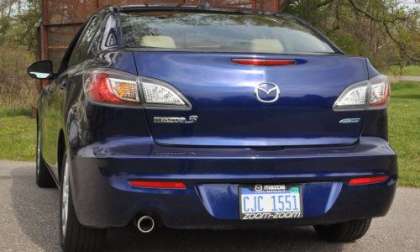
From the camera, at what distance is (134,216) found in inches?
151

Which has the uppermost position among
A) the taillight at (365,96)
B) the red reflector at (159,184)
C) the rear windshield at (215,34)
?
the rear windshield at (215,34)

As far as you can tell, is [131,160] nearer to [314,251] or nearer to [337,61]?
[337,61]

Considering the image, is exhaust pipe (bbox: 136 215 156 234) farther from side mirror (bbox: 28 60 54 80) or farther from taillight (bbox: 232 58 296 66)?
side mirror (bbox: 28 60 54 80)

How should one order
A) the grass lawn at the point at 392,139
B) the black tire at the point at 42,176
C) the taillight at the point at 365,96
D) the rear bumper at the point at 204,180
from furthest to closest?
the grass lawn at the point at 392,139, the black tire at the point at 42,176, the taillight at the point at 365,96, the rear bumper at the point at 204,180

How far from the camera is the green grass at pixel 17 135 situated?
9703 millimetres

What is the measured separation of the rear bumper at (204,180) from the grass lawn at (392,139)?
3.90 m

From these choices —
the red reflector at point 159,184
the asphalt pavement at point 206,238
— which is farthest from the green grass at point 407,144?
the red reflector at point 159,184

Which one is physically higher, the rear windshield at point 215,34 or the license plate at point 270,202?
the rear windshield at point 215,34

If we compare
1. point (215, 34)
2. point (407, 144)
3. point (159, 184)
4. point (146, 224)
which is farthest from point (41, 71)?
point (407, 144)

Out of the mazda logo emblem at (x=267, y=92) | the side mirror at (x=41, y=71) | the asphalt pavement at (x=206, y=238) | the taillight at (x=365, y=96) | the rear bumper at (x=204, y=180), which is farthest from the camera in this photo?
the side mirror at (x=41, y=71)

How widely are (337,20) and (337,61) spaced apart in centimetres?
2045

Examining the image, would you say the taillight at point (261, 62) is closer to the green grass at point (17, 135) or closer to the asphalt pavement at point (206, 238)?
the asphalt pavement at point (206, 238)

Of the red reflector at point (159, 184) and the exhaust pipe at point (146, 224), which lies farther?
the exhaust pipe at point (146, 224)

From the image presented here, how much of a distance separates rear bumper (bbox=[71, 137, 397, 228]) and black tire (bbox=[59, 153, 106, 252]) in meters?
0.28
